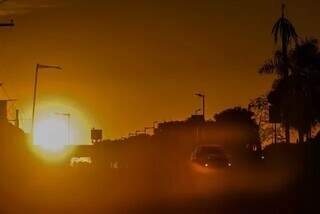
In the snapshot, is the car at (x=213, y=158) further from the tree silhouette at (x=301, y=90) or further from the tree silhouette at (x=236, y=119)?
the tree silhouette at (x=236, y=119)

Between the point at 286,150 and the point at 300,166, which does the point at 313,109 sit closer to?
the point at 286,150

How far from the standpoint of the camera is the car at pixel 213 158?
61.0 m

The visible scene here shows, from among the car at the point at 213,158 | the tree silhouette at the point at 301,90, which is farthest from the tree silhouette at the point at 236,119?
the car at the point at 213,158

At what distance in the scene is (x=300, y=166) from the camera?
54.2 meters

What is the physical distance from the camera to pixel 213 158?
61000mm

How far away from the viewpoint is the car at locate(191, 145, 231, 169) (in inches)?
2402

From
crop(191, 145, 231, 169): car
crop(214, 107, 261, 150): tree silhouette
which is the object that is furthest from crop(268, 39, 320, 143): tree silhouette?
crop(214, 107, 261, 150): tree silhouette

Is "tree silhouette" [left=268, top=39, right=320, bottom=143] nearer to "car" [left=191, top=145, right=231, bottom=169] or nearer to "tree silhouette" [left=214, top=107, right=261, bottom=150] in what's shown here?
"car" [left=191, top=145, right=231, bottom=169]

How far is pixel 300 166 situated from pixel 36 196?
1895cm

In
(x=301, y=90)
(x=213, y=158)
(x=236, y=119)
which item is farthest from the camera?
(x=236, y=119)

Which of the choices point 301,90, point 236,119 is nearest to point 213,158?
point 301,90

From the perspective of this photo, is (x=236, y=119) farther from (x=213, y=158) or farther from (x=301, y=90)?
(x=213, y=158)

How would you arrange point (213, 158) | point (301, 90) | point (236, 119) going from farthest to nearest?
point (236, 119) < point (301, 90) < point (213, 158)

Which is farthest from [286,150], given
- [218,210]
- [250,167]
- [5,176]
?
[218,210]
